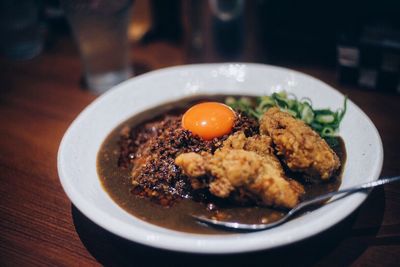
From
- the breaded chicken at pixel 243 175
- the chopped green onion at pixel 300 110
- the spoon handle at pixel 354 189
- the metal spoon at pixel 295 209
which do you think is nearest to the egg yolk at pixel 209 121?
the chopped green onion at pixel 300 110

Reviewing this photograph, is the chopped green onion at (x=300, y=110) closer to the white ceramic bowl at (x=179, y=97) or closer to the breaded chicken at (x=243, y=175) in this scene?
the white ceramic bowl at (x=179, y=97)

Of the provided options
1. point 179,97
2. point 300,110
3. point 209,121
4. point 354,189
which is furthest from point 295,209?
point 179,97

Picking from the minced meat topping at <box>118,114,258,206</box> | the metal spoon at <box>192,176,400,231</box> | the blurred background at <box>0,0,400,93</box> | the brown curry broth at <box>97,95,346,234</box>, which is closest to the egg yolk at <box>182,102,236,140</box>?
the minced meat topping at <box>118,114,258,206</box>

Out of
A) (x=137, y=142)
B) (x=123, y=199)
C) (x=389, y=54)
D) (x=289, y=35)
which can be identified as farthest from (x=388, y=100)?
(x=123, y=199)

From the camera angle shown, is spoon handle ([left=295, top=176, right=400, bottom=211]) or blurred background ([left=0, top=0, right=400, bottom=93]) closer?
spoon handle ([left=295, top=176, right=400, bottom=211])

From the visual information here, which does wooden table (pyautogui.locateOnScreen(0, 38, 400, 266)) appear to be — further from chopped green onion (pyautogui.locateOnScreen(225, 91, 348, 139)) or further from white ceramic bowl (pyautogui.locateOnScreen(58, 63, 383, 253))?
chopped green onion (pyautogui.locateOnScreen(225, 91, 348, 139))

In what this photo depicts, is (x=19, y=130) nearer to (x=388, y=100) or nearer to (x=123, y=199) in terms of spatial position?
(x=123, y=199)

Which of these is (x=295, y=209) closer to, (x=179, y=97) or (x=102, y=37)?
(x=179, y=97)
